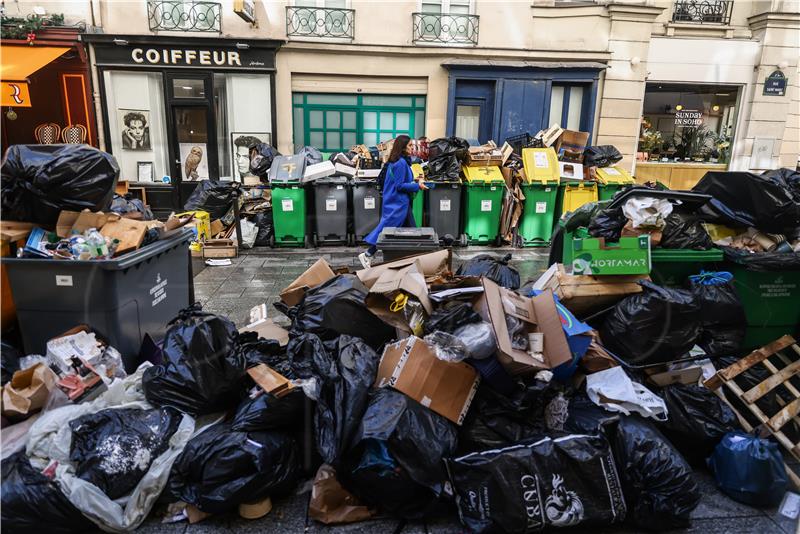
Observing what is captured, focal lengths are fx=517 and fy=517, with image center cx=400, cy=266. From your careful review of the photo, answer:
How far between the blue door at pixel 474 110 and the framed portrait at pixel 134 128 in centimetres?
654

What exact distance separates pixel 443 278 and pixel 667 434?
5.33 ft

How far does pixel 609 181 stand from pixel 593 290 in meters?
6.23

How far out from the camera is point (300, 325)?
3.63 metres

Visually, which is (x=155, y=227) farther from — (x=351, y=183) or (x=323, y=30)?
(x=323, y=30)

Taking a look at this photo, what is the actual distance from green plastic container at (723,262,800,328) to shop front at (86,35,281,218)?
9393mm

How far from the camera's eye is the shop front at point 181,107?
1048cm

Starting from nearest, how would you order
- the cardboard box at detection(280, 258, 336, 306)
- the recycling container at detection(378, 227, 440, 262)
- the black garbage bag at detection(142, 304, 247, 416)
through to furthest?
the black garbage bag at detection(142, 304, 247, 416) < the cardboard box at detection(280, 258, 336, 306) < the recycling container at detection(378, 227, 440, 262)

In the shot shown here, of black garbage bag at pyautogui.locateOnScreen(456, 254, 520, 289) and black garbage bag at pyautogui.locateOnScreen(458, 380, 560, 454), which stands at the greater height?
black garbage bag at pyautogui.locateOnScreen(456, 254, 520, 289)

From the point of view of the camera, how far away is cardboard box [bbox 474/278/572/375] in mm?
2715

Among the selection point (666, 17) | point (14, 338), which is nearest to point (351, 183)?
point (14, 338)

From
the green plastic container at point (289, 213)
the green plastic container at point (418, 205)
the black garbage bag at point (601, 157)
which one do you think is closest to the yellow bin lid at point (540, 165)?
the black garbage bag at point (601, 157)

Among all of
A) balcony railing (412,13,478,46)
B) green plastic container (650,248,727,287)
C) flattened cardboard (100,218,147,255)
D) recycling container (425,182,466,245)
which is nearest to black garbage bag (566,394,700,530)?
green plastic container (650,248,727,287)

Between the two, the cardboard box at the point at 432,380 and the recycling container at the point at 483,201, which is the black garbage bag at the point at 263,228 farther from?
the cardboard box at the point at 432,380

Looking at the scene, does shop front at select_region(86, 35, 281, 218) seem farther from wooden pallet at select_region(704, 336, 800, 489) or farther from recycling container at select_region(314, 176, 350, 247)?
wooden pallet at select_region(704, 336, 800, 489)
